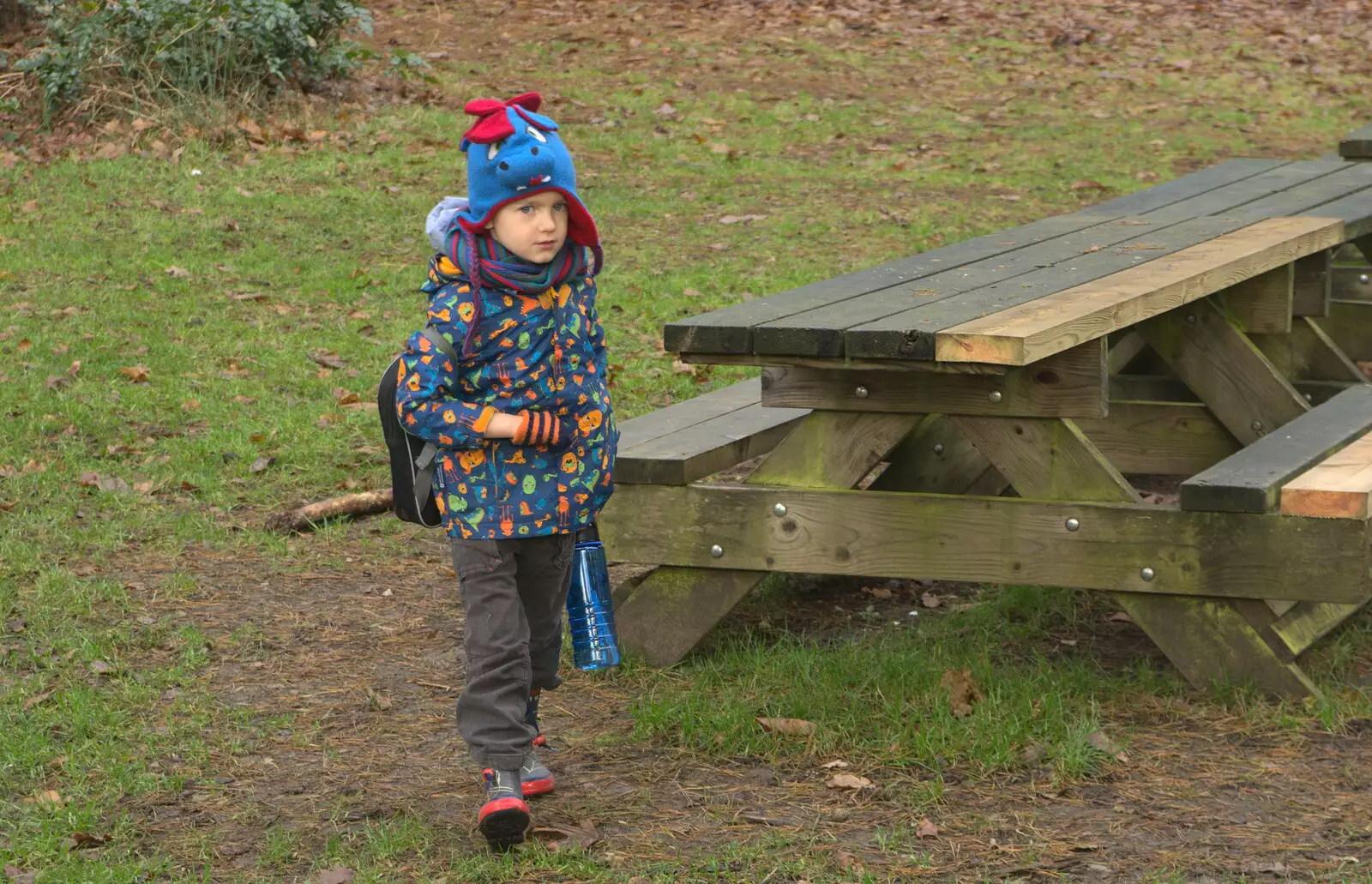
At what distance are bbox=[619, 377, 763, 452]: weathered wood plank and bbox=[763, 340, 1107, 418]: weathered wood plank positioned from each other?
0.59 meters

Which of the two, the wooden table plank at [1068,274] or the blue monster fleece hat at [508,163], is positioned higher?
the blue monster fleece hat at [508,163]

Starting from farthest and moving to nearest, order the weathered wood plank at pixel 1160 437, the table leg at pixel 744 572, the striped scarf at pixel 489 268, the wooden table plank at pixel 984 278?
the weathered wood plank at pixel 1160 437, the table leg at pixel 744 572, the wooden table plank at pixel 984 278, the striped scarf at pixel 489 268

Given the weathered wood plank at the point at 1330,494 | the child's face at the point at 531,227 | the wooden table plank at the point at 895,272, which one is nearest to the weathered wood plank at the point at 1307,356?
the wooden table plank at the point at 895,272

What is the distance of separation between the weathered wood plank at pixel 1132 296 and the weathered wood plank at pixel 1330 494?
1.88ft

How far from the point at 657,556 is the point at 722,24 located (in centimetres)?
1197

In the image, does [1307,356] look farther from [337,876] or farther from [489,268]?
[337,876]

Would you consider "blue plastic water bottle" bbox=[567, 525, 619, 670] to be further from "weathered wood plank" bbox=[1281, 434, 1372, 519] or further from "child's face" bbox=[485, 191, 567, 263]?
"weathered wood plank" bbox=[1281, 434, 1372, 519]

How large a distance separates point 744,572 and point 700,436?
20.1 inches

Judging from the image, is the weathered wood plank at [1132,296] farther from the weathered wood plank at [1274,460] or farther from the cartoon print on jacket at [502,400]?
the cartoon print on jacket at [502,400]

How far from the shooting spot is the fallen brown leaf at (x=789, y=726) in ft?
14.0

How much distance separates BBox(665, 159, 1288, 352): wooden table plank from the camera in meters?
4.17

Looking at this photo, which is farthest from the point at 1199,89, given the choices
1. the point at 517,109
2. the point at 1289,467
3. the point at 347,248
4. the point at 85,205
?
the point at 517,109

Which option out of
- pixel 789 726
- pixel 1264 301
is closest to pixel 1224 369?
pixel 1264 301

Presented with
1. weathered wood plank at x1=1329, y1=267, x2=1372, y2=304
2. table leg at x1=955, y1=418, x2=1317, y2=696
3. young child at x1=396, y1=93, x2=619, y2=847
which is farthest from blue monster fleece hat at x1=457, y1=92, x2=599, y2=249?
weathered wood plank at x1=1329, y1=267, x2=1372, y2=304
